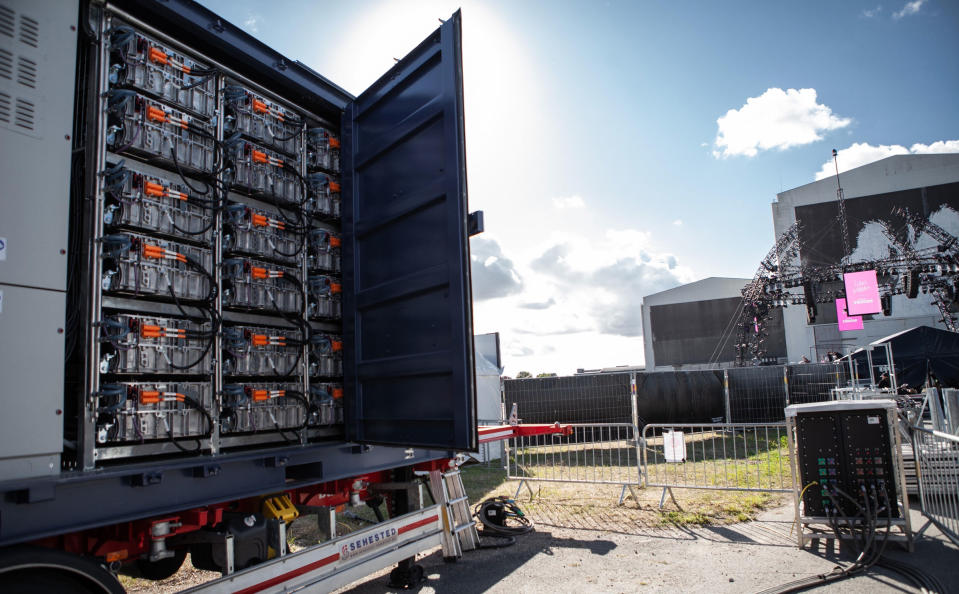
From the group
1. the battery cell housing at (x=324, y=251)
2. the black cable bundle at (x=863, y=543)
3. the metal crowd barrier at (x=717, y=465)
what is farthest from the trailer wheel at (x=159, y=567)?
the metal crowd barrier at (x=717, y=465)

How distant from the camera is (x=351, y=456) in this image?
459 centimetres

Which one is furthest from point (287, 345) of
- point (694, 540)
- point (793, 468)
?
point (793, 468)

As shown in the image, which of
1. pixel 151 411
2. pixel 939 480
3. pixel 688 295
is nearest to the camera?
pixel 151 411

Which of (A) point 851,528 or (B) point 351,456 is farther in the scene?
(A) point 851,528

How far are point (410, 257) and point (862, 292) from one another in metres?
27.2

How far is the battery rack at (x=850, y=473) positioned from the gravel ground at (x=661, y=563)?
0.93 ft

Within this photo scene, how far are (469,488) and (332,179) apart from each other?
6531 millimetres

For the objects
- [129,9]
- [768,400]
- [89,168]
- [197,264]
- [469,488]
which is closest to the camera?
[89,168]

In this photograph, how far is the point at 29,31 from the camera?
120 inches

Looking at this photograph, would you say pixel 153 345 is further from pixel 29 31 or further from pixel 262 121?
pixel 262 121

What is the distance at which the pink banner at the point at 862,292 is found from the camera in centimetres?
2483

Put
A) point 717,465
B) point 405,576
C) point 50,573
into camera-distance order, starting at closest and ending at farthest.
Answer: point 50,573
point 405,576
point 717,465

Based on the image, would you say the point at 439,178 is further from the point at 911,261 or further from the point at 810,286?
the point at 911,261

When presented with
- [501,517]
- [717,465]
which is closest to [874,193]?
[717,465]
